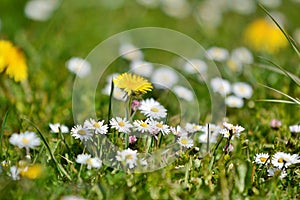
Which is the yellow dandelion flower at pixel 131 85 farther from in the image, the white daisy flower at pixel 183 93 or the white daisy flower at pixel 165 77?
the white daisy flower at pixel 165 77

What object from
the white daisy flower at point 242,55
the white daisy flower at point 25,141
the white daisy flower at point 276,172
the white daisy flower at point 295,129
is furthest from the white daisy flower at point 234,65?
the white daisy flower at point 25,141

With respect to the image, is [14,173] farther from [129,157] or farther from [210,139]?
[210,139]

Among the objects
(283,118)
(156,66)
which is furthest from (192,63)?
(283,118)

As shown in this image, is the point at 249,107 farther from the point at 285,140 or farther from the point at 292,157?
the point at 292,157

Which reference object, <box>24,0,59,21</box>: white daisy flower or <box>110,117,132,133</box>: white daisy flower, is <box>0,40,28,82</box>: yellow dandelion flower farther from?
<box>24,0,59,21</box>: white daisy flower

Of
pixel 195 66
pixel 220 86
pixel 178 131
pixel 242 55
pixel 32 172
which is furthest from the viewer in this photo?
pixel 242 55

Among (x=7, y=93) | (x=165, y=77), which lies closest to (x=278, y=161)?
(x=165, y=77)
